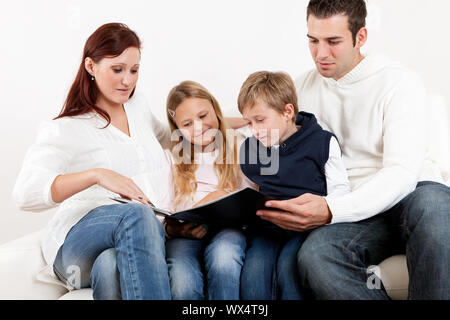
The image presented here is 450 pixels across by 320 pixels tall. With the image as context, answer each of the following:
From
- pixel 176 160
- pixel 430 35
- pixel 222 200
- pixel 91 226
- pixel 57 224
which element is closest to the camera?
pixel 222 200

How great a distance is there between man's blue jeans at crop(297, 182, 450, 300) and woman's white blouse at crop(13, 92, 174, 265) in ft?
1.92

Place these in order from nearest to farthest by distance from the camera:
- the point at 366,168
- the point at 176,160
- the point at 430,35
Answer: the point at 366,168 < the point at 176,160 < the point at 430,35

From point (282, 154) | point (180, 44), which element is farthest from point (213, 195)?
point (180, 44)

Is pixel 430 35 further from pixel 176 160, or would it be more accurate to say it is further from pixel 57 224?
pixel 57 224

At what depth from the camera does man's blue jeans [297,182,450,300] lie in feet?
4.28

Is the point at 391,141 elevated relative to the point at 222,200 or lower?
elevated

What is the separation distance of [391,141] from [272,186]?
40cm

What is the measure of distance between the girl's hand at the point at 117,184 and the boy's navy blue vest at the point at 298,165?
1.37 ft

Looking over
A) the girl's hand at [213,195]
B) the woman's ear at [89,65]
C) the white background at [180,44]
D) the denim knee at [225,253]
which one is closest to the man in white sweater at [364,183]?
the denim knee at [225,253]

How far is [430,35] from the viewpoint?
8.07 feet

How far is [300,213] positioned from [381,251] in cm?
30

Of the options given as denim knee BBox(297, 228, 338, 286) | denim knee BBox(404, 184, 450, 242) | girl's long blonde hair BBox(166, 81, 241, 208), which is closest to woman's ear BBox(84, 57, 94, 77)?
girl's long blonde hair BBox(166, 81, 241, 208)
